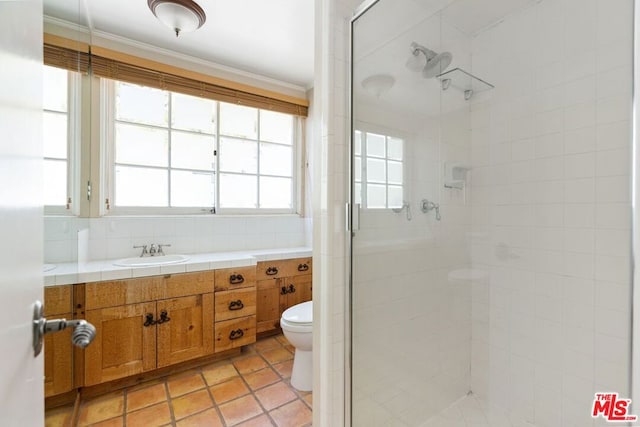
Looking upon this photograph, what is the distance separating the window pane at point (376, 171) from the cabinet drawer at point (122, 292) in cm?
156

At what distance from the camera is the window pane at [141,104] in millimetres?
2328

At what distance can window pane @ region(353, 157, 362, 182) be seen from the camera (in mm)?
1373

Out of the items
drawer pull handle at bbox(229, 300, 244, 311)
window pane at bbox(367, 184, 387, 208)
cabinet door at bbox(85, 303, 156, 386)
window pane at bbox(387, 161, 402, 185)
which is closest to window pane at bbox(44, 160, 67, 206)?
cabinet door at bbox(85, 303, 156, 386)

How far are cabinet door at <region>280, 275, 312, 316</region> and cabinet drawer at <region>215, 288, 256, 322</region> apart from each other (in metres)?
0.38

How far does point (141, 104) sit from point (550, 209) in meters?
2.97

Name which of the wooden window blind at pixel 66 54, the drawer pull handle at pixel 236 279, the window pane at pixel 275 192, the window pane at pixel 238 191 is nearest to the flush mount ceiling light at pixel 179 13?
the wooden window blind at pixel 66 54

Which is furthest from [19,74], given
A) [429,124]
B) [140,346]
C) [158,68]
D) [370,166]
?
[158,68]

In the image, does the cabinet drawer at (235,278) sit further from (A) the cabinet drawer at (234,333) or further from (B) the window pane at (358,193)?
(B) the window pane at (358,193)

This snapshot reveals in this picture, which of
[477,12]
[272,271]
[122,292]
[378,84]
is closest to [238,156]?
[272,271]

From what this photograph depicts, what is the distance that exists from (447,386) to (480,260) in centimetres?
74

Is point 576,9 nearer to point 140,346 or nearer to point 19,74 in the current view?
point 19,74

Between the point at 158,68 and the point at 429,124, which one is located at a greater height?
the point at 158,68

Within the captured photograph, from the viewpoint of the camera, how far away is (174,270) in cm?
199

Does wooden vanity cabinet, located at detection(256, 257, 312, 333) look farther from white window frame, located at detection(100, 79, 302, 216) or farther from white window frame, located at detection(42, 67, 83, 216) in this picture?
white window frame, located at detection(42, 67, 83, 216)
